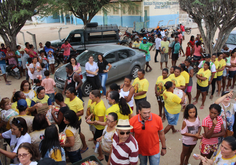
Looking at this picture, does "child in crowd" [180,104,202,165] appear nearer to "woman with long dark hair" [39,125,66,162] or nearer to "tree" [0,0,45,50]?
"woman with long dark hair" [39,125,66,162]

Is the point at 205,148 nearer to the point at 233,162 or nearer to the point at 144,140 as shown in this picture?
the point at 233,162

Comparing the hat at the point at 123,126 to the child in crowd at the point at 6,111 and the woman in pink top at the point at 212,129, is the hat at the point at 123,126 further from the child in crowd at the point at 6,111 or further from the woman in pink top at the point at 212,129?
the child in crowd at the point at 6,111

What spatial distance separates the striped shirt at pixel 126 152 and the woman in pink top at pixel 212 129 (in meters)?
1.46

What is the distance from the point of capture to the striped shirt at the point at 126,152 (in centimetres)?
267

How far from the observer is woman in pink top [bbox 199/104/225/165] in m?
3.31

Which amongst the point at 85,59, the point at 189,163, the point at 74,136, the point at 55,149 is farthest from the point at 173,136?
the point at 85,59

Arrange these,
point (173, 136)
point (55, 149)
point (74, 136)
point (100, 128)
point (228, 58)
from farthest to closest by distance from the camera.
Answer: point (228, 58), point (173, 136), point (100, 128), point (74, 136), point (55, 149)

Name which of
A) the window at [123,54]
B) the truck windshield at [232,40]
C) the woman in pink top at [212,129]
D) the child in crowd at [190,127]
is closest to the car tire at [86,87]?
the window at [123,54]

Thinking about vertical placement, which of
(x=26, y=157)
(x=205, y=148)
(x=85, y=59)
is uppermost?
(x=85, y=59)

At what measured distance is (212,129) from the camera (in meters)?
3.26

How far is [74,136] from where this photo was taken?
11.1 ft

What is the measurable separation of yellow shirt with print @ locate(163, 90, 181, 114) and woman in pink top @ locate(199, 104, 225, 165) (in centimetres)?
95

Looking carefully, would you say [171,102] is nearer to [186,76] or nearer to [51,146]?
[186,76]

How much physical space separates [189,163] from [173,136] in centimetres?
100
